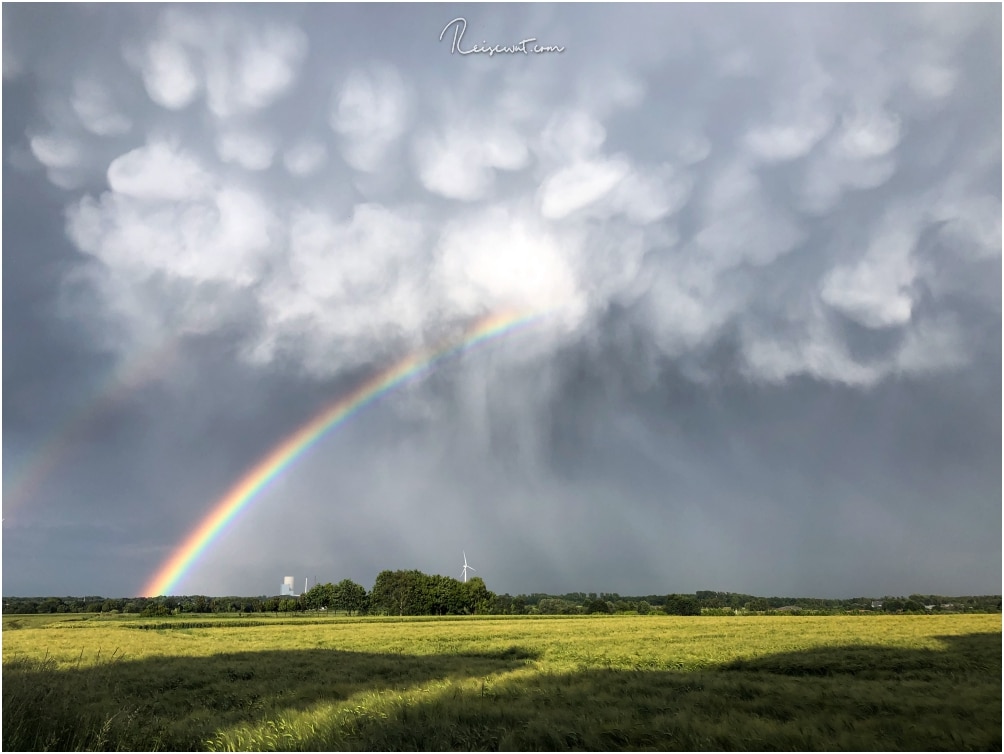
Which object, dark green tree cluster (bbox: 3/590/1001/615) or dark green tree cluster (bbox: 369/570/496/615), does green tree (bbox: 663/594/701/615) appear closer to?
dark green tree cluster (bbox: 3/590/1001/615)

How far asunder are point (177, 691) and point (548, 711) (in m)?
12.2

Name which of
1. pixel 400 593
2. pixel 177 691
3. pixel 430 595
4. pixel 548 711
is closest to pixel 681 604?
pixel 430 595

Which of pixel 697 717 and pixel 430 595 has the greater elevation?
pixel 697 717

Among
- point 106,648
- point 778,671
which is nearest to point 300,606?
point 106,648

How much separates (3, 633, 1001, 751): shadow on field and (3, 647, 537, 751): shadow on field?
0.17 feet

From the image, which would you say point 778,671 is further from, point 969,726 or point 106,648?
point 106,648

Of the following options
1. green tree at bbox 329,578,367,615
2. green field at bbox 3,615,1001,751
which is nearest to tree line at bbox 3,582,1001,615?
green tree at bbox 329,578,367,615

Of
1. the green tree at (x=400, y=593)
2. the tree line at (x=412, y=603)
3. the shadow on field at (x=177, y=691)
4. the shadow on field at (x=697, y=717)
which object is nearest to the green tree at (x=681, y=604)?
Result: the tree line at (x=412, y=603)

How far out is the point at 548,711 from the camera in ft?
35.7

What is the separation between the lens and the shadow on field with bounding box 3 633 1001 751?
8.78 meters

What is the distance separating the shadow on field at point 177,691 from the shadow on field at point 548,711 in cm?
5

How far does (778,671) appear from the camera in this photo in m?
18.2

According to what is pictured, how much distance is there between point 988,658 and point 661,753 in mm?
16322

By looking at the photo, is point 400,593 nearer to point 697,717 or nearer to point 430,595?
point 430,595
